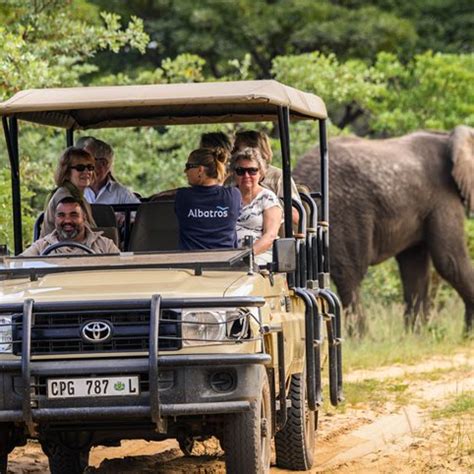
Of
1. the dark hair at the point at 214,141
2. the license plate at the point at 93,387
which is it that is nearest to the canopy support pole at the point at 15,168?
the dark hair at the point at 214,141

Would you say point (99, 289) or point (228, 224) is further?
point (228, 224)

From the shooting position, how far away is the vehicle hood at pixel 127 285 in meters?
6.64

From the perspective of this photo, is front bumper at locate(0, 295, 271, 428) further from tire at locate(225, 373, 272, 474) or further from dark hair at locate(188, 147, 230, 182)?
dark hair at locate(188, 147, 230, 182)

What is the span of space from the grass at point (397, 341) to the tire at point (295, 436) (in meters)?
4.97

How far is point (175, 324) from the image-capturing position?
6547mm

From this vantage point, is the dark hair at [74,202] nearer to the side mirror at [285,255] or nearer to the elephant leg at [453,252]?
the side mirror at [285,255]

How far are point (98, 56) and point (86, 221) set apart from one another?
16.8 m

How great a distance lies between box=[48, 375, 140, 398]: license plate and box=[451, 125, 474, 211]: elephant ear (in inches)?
476

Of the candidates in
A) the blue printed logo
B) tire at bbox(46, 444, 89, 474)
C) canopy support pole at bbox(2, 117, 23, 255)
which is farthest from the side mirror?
canopy support pole at bbox(2, 117, 23, 255)

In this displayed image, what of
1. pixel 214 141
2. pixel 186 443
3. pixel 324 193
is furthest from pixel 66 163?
pixel 186 443

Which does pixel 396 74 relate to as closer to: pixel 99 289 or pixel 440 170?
pixel 440 170

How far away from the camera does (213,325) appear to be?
6.55 metres

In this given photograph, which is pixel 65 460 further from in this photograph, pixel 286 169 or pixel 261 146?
pixel 261 146

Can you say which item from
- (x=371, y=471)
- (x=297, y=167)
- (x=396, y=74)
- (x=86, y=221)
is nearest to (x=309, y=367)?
(x=371, y=471)
